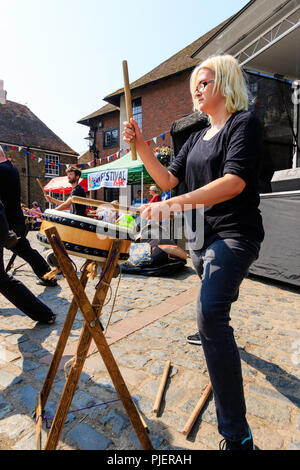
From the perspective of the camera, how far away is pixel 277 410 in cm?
179

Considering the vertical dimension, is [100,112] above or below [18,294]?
above

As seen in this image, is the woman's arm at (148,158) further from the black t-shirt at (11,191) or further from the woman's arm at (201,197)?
the black t-shirt at (11,191)

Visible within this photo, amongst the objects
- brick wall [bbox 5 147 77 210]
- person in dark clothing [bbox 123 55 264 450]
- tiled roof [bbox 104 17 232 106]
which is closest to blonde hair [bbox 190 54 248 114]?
person in dark clothing [bbox 123 55 264 450]

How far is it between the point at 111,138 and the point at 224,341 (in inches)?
859

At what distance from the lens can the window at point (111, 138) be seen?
20.9 meters

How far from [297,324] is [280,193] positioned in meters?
2.28

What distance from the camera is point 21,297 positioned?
2881 millimetres

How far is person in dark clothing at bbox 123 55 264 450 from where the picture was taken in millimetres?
1289

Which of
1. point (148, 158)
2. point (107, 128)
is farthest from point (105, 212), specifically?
point (107, 128)

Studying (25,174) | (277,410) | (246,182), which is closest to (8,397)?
(277,410)

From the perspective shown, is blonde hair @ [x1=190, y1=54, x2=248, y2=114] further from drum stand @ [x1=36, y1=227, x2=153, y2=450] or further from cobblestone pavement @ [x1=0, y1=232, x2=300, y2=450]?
cobblestone pavement @ [x1=0, y1=232, x2=300, y2=450]

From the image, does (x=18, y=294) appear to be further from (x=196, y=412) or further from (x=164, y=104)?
(x=164, y=104)

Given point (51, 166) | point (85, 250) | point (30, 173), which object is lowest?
point (85, 250)

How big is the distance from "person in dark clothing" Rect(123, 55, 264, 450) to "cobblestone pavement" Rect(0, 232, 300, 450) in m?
Result: 0.36
